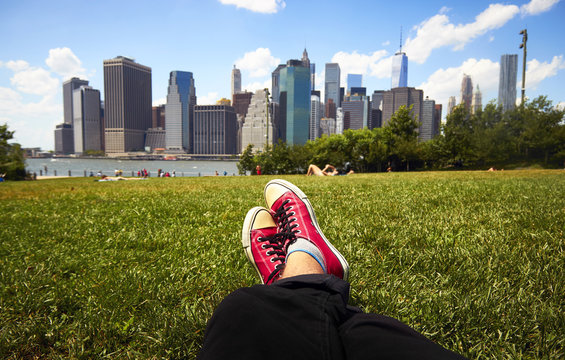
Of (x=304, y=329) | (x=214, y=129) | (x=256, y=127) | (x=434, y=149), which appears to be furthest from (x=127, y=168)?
(x=304, y=329)

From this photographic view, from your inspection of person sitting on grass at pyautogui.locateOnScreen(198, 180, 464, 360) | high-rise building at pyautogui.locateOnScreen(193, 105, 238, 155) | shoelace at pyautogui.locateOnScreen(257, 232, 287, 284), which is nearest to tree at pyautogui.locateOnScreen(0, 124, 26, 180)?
shoelace at pyautogui.locateOnScreen(257, 232, 287, 284)

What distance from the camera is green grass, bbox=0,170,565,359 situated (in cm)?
139

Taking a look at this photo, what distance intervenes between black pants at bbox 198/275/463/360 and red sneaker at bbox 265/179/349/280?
68 cm

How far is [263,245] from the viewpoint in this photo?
218cm

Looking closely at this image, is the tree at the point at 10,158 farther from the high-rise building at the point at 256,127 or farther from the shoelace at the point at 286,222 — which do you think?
the high-rise building at the point at 256,127

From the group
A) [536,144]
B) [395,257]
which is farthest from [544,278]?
[536,144]

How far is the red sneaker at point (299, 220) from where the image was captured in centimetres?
182

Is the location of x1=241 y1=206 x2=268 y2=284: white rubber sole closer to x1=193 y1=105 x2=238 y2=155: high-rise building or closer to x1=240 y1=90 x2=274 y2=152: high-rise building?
x1=240 y1=90 x2=274 y2=152: high-rise building

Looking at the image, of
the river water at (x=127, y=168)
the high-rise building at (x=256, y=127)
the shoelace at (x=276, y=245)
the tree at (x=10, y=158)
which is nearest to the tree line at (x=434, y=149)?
the tree at (x=10, y=158)

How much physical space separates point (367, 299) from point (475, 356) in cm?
56

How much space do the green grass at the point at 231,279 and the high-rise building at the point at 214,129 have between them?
190 meters

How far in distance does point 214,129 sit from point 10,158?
16188cm

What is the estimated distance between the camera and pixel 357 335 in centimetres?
94

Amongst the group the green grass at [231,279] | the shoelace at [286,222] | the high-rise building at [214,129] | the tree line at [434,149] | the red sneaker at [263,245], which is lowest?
the green grass at [231,279]
